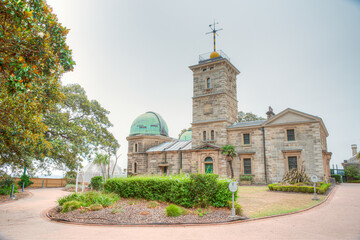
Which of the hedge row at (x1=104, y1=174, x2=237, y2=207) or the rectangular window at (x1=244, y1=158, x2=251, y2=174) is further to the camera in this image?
the rectangular window at (x1=244, y1=158, x2=251, y2=174)

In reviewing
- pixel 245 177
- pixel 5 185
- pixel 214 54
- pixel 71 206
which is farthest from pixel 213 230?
pixel 214 54

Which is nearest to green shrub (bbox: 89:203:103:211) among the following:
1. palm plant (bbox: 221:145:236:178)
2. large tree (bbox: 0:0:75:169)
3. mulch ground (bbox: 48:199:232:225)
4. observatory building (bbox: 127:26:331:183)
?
mulch ground (bbox: 48:199:232:225)

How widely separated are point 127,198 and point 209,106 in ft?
64.0

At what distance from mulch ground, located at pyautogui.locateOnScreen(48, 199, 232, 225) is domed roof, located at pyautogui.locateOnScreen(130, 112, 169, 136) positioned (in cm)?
2701

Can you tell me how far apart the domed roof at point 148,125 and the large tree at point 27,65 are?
87.1 feet

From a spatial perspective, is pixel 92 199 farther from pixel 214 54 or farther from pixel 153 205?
pixel 214 54

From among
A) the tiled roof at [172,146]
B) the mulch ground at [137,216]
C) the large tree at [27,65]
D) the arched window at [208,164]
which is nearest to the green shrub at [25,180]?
the tiled roof at [172,146]

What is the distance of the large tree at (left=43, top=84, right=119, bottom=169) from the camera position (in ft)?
53.9

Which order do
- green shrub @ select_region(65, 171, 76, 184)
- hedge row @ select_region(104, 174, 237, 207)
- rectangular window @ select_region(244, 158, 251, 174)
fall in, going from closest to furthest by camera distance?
hedge row @ select_region(104, 174, 237, 207) < rectangular window @ select_region(244, 158, 251, 174) < green shrub @ select_region(65, 171, 76, 184)

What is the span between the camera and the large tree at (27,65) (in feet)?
22.0

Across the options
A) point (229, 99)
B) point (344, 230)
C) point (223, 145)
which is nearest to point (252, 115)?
point (229, 99)

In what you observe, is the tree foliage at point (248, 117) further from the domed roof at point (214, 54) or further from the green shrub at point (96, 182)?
the green shrub at point (96, 182)

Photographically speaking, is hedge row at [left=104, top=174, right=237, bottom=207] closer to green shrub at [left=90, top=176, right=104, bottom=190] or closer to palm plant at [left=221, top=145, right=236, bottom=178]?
green shrub at [left=90, top=176, right=104, bottom=190]

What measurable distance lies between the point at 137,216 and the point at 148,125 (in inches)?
1139
